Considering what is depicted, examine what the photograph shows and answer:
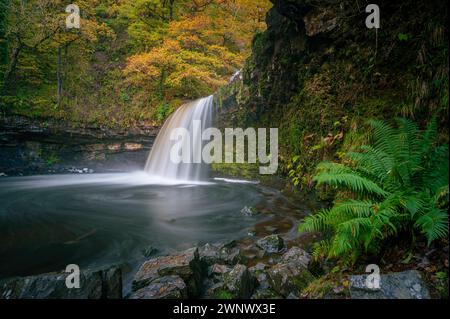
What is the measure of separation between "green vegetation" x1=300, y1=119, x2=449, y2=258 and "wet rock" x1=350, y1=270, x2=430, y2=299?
→ 0.31 meters

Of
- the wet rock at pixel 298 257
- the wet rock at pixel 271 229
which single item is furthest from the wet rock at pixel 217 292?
the wet rock at pixel 271 229

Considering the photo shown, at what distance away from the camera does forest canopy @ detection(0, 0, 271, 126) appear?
12703 mm

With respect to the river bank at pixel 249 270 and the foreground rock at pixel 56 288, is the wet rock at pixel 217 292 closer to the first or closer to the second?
the river bank at pixel 249 270

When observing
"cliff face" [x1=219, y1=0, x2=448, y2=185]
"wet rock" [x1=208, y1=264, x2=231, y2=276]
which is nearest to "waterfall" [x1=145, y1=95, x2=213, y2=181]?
"cliff face" [x1=219, y1=0, x2=448, y2=185]

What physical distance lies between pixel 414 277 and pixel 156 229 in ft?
14.7

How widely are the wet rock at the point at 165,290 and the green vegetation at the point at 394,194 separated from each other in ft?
4.65

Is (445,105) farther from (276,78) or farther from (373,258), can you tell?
(276,78)

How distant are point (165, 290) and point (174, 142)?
988cm

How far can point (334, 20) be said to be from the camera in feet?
19.7

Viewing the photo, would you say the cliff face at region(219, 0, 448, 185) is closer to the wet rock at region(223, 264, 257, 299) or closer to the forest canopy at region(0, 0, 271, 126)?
the wet rock at region(223, 264, 257, 299)

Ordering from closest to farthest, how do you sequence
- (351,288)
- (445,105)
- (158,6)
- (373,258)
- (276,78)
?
(351,288)
(373,258)
(445,105)
(276,78)
(158,6)

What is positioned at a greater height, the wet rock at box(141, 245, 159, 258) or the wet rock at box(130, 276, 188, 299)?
the wet rock at box(130, 276, 188, 299)

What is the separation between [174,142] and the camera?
12.4 meters
